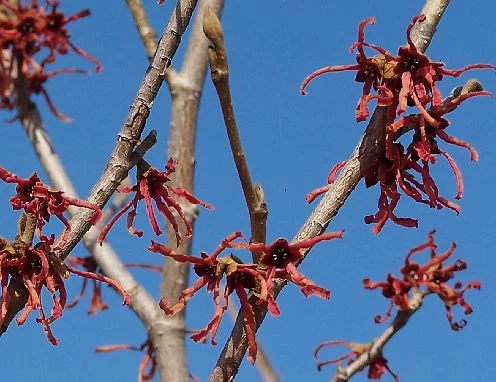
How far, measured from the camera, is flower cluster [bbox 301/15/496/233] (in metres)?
1.78

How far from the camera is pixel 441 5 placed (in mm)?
1918

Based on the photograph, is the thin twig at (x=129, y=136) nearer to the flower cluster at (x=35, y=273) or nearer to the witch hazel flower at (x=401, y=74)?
the flower cluster at (x=35, y=273)

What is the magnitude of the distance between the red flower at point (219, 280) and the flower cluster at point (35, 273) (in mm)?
122

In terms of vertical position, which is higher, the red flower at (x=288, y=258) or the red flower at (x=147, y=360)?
the red flower at (x=147, y=360)

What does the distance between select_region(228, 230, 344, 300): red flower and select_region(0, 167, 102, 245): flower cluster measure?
12.8 inches

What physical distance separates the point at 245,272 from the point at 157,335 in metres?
1.72

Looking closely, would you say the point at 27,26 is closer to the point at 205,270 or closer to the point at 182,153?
the point at 182,153

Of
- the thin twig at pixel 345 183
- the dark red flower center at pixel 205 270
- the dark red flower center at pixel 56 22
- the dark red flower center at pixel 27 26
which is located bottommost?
the dark red flower center at pixel 205 270

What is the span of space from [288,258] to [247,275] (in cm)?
10

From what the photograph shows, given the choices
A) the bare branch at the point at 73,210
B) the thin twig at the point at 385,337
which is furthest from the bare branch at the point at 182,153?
the thin twig at the point at 385,337

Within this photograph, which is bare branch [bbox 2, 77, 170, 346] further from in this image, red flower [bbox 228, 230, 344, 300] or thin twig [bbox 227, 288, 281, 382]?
red flower [bbox 228, 230, 344, 300]

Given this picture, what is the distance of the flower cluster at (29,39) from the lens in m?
4.02

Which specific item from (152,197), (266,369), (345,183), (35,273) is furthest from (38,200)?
(266,369)

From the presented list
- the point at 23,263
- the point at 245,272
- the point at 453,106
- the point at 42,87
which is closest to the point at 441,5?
the point at 453,106
